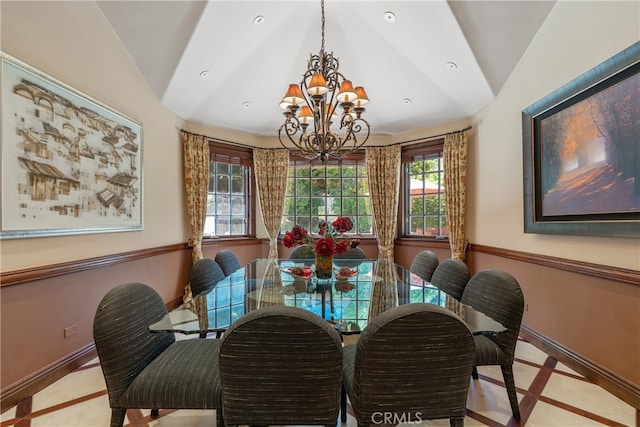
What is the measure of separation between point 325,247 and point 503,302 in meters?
1.13

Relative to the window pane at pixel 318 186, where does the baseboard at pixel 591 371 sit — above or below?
below

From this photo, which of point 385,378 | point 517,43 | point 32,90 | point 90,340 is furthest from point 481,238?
point 32,90

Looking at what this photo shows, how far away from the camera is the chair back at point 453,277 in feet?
7.39

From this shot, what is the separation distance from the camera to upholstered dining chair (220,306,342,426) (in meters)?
1.07

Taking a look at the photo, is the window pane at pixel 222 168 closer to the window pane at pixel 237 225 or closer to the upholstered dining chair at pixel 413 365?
the window pane at pixel 237 225

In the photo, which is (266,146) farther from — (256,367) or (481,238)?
(256,367)

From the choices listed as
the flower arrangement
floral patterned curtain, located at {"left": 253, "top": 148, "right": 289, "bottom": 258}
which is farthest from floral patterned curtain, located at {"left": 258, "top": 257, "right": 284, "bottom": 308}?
floral patterned curtain, located at {"left": 253, "top": 148, "right": 289, "bottom": 258}

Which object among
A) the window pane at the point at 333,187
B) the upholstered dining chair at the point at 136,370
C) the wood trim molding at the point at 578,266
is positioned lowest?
the upholstered dining chair at the point at 136,370

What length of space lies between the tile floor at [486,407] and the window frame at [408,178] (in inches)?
95.8

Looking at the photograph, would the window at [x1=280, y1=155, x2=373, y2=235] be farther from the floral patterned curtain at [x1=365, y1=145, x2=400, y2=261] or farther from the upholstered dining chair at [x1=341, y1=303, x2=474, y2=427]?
the upholstered dining chair at [x1=341, y1=303, x2=474, y2=427]

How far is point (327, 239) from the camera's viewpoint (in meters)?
2.20

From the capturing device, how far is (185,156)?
4.05 metres

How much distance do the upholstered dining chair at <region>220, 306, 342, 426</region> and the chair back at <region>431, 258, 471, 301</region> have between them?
1.46 m

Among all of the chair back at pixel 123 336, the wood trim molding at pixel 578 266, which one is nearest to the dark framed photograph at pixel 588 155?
the wood trim molding at pixel 578 266
